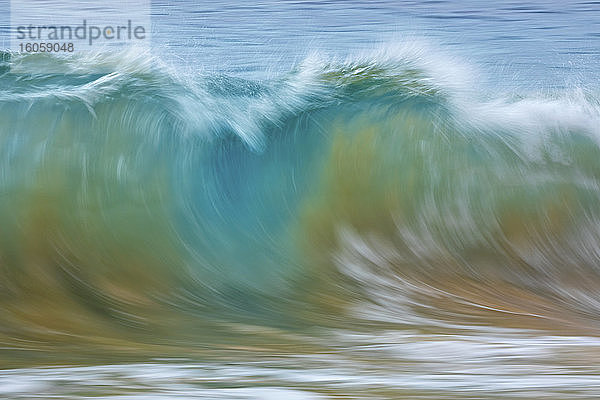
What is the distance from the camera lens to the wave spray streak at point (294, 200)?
3.96 m

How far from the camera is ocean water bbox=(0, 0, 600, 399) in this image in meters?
3.48

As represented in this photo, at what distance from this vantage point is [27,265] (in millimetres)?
4062

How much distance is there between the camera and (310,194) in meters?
4.64

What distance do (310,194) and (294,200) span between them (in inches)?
3.3

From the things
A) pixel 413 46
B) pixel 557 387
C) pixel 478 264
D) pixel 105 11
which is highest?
pixel 105 11

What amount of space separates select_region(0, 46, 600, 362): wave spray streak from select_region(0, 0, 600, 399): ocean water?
0.01m

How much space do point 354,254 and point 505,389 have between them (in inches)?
68.6

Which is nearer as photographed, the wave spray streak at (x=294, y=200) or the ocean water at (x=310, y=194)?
the ocean water at (x=310, y=194)

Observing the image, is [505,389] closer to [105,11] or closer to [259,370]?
→ [259,370]

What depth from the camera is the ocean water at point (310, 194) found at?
348cm

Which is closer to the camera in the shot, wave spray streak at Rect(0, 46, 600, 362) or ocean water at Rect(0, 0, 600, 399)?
ocean water at Rect(0, 0, 600, 399)

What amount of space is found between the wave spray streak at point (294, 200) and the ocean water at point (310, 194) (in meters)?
0.01

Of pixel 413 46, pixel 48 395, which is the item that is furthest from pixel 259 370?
pixel 413 46

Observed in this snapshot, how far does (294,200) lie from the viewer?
4625 millimetres
